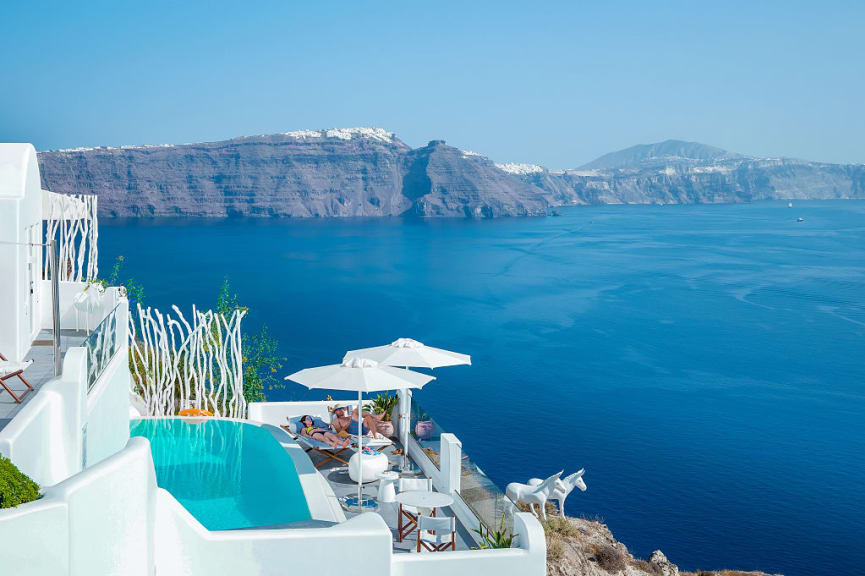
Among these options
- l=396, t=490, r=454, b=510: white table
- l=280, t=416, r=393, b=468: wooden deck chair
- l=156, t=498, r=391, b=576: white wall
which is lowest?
l=280, t=416, r=393, b=468: wooden deck chair

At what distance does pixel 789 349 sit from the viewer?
36.3 metres

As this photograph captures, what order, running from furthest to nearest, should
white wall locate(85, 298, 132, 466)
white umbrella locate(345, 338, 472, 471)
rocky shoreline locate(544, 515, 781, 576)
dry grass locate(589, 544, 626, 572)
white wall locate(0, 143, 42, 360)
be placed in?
dry grass locate(589, 544, 626, 572) < white umbrella locate(345, 338, 472, 471) < rocky shoreline locate(544, 515, 781, 576) < white wall locate(0, 143, 42, 360) < white wall locate(85, 298, 132, 466)

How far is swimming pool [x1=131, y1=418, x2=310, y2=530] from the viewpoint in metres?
8.56

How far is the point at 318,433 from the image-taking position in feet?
32.2

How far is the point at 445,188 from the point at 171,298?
11280cm

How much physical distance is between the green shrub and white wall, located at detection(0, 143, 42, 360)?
19.8 feet

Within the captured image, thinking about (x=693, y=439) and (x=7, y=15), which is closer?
(x=693, y=439)

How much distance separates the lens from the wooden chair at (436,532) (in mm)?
7012

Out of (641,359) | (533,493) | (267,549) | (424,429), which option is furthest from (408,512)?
(641,359)

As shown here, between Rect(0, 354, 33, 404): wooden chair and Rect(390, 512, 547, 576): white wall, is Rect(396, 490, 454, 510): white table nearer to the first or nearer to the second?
Rect(390, 512, 547, 576): white wall

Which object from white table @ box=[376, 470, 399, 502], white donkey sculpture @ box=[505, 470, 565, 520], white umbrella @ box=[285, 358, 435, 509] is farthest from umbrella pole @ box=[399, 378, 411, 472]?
white donkey sculpture @ box=[505, 470, 565, 520]

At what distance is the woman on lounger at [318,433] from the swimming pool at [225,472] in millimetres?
407

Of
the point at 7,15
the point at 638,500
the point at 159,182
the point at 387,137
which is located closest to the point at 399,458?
the point at 638,500

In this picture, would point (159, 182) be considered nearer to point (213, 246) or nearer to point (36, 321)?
point (213, 246)
